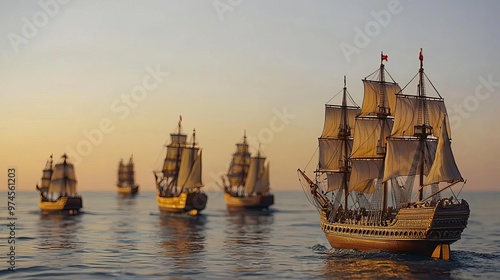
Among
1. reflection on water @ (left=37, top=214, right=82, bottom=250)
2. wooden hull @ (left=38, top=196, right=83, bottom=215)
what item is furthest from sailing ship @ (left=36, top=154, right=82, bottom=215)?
reflection on water @ (left=37, top=214, right=82, bottom=250)

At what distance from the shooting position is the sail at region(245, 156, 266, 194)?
147250mm

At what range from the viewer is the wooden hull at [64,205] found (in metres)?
126

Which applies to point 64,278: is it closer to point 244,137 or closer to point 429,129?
point 429,129

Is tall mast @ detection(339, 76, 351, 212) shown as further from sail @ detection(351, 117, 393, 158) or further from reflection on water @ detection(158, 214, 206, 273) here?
reflection on water @ detection(158, 214, 206, 273)

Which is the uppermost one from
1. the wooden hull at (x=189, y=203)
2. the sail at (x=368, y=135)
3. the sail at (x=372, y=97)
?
the sail at (x=372, y=97)

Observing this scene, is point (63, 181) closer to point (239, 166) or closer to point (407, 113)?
point (239, 166)

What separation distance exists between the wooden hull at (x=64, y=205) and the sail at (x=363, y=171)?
76237 millimetres

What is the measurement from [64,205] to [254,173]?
44.6 meters

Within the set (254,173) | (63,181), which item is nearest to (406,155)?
(63,181)

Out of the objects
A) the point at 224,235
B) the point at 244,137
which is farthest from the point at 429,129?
the point at 244,137

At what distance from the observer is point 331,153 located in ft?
235

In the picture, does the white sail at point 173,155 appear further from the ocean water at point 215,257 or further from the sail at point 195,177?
the ocean water at point 215,257

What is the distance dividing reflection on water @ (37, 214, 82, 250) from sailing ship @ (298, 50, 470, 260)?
2788 centimetres

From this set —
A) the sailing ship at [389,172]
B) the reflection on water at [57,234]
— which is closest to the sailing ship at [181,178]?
the reflection on water at [57,234]
